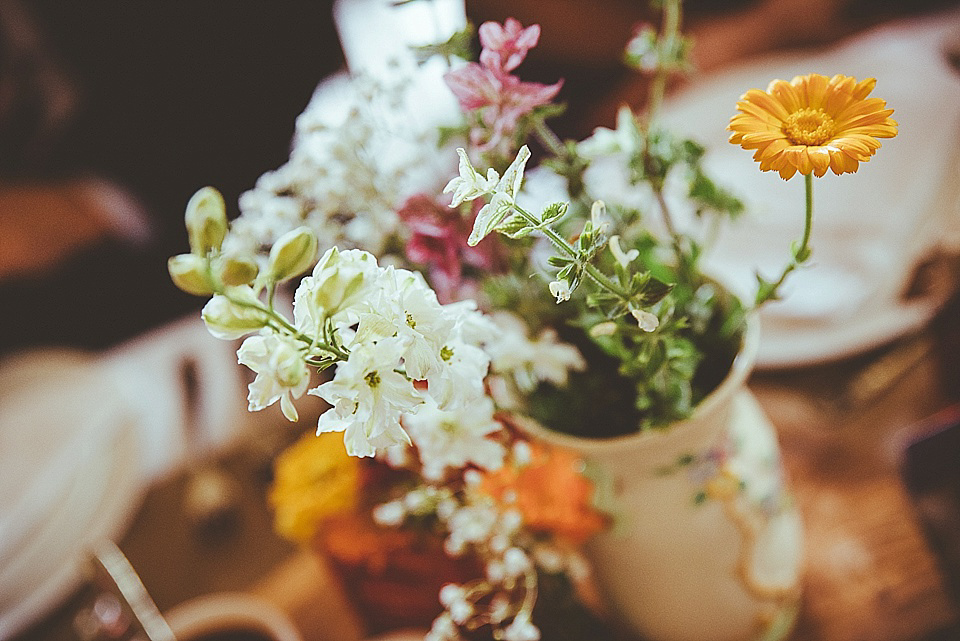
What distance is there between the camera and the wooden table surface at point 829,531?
610 millimetres

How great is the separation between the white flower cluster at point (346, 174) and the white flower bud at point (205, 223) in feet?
0.54

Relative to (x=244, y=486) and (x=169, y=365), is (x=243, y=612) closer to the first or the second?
(x=244, y=486)

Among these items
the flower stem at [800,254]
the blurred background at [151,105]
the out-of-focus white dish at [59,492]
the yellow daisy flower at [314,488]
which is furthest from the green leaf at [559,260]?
the blurred background at [151,105]

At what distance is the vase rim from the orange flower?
28 millimetres

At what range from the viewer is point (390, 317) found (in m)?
0.28

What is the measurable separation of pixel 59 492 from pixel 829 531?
30.6 inches

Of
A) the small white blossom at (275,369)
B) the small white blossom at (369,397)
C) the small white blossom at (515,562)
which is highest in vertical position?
the small white blossom at (275,369)

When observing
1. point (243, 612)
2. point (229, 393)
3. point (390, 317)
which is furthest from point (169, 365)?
point (390, 317)

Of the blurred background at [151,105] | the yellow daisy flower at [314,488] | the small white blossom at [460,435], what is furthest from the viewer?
the blurred background at [151,105]

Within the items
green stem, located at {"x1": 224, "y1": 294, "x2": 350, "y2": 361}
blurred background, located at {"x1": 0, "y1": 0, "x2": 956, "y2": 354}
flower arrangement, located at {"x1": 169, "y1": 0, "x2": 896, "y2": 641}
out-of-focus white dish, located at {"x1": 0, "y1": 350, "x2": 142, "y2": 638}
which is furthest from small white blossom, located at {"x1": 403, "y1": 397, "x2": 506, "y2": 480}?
blurred background, located at {"x1": 0, "y1": 0, "x2": 956, "y2": 354}

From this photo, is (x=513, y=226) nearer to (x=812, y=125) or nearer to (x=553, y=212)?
(x=553, y=212)

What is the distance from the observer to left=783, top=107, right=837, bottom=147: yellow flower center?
298 millimetres

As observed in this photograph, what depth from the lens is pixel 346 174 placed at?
1.52 feet

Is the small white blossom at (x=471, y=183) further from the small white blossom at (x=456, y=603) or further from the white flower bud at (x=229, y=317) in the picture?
the small white blossom at (x=456, y=603)
